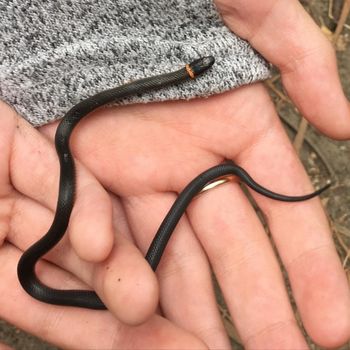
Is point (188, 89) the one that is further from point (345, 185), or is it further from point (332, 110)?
point (345, 185)

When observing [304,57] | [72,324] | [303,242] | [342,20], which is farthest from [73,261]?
[342,20]

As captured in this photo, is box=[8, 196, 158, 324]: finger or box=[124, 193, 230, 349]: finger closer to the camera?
box=[8, 196, 158, 324]: finger

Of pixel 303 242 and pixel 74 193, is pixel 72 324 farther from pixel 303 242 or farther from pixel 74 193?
pixel 303 242

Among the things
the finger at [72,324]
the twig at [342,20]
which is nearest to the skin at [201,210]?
the finger at [72,324]

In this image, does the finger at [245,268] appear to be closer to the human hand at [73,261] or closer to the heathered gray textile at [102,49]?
the human hand at [73,261]

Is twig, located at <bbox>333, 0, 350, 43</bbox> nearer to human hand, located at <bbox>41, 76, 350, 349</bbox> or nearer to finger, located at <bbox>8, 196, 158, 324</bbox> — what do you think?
human hand, located at <bbox>41, 76, 350, 349</bbox>

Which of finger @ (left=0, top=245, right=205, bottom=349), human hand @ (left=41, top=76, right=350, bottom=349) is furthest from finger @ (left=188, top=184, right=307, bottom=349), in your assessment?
finger @ (left=0, top=245, right=205, bottom=349)
